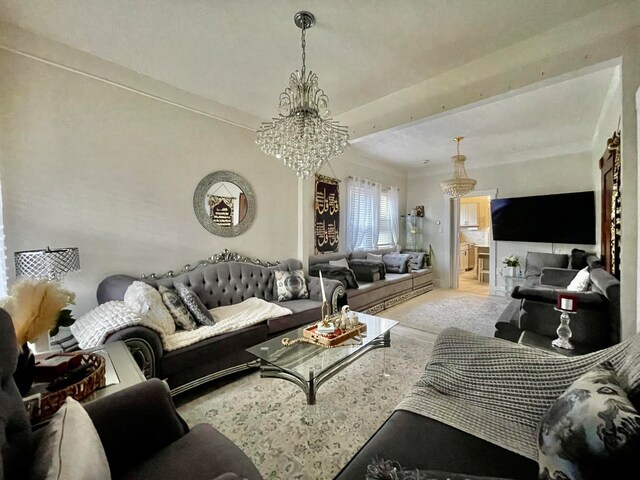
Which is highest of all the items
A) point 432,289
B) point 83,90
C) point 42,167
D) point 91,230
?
point 83,90

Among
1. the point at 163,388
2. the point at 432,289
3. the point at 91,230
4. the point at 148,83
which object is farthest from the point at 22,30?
the point at 432,289

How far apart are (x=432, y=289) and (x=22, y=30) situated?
6.72 m

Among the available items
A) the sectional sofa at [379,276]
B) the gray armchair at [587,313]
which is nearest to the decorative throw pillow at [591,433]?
the gray armchair at [587,313]

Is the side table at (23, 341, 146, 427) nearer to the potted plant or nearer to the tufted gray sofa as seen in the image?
the tufted gray sofa

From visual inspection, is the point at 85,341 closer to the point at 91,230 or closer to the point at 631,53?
the point at 91,230

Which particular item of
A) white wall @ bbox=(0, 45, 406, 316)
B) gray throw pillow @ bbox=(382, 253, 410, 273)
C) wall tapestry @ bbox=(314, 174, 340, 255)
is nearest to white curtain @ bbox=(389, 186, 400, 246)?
gray throw pillow @ bbox=(382, 253, 410, 273)

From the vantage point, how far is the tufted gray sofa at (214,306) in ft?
6.38

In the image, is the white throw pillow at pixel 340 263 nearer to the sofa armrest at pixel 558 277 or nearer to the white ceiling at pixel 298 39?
the white ceiling at pixel 298 39

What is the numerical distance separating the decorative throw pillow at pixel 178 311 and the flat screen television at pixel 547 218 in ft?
17.9

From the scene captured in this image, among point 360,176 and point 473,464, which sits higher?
point 360,176

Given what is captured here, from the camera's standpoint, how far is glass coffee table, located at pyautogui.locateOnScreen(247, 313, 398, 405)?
6.16 feet

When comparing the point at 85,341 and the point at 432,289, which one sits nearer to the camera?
the point at 85,341

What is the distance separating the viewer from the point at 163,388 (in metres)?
1.22

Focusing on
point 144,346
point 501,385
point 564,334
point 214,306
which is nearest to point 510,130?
point 564,334
